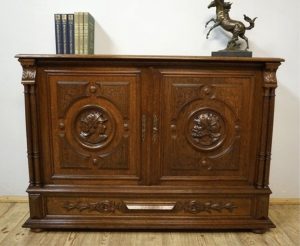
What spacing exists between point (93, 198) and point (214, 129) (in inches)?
33.1

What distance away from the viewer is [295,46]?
212cm

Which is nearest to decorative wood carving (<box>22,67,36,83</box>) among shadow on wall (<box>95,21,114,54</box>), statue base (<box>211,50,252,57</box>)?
shadow on wall (<box>95,21,114,54</box>)

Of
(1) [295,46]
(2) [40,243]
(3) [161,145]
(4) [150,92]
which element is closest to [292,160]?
(1) [295,46]

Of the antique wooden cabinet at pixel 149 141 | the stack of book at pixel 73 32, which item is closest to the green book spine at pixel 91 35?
the stack of book at pixel 73 32

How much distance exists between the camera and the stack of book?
183cm

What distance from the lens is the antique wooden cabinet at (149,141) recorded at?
1710 mm

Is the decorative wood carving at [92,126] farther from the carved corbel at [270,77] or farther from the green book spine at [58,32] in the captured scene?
the carved corbel at [270,77]

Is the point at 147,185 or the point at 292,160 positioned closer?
the point at 147,185

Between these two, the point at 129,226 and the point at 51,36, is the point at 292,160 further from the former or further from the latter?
the point at 51,36

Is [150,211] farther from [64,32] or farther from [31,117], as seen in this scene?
[64,32]

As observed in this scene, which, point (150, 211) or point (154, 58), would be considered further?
point (150, 211)

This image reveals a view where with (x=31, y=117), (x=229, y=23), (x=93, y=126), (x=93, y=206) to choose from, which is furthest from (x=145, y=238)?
(x=229, y=23)

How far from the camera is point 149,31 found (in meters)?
2.10

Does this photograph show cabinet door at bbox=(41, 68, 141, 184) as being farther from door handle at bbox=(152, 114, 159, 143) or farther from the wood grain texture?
the wood grain texture
